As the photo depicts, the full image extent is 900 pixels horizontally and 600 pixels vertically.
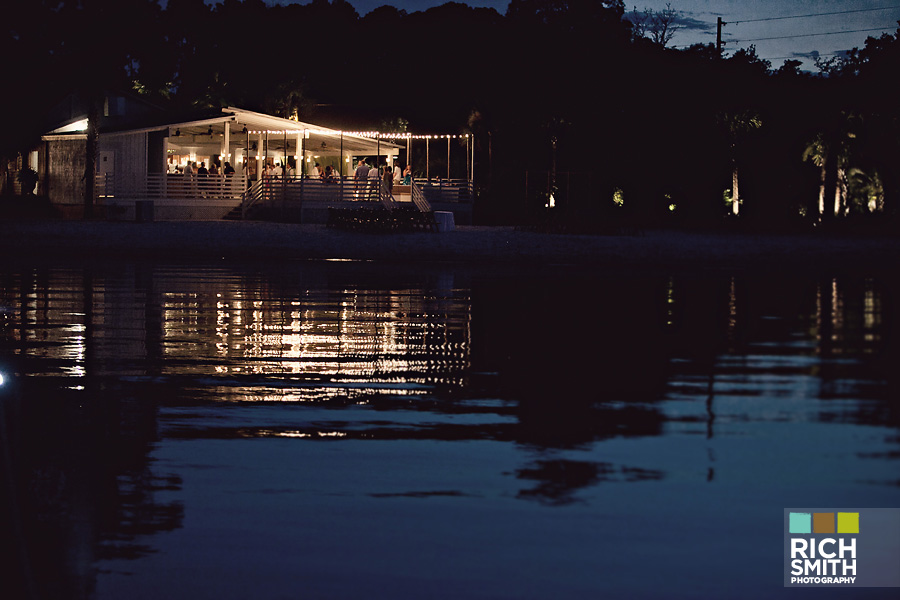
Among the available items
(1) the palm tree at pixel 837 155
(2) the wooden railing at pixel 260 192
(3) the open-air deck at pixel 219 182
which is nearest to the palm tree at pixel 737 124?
(1) the palm tree at pixel 837 155

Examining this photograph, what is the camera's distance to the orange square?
5730 mm

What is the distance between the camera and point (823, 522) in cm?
585

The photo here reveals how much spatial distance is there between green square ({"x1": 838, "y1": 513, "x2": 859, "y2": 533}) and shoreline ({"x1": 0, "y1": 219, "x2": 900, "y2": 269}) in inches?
939

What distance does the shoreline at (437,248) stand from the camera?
31562 millimetres

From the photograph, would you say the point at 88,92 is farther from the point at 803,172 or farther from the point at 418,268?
the point at 803,172

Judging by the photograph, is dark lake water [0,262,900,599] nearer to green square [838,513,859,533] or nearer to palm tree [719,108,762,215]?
green square [838,513,859,533]

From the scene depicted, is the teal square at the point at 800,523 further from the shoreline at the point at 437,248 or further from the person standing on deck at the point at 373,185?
the person standing on deck at the point at 373,185

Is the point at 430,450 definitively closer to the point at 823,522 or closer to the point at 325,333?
the point at 823,522

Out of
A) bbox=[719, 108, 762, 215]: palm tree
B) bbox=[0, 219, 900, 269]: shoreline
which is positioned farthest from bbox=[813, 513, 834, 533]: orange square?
bbox=[719, 108, 762, 215]: palm tree

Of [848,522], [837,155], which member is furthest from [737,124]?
[848,522]
